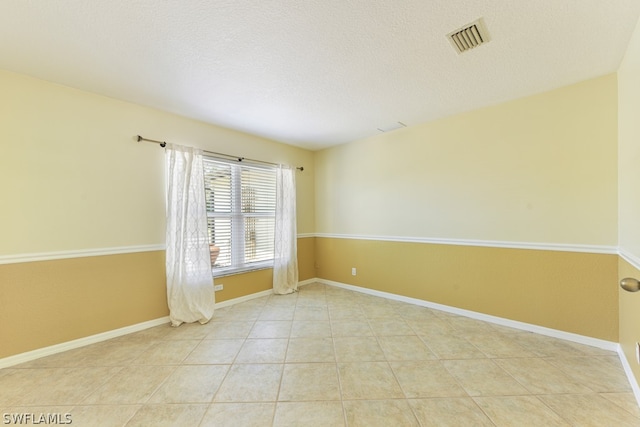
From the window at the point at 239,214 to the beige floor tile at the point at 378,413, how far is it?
237cm

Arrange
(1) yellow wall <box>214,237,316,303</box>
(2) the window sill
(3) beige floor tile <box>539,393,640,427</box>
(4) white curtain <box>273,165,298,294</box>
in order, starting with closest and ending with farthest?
(3) beige floor tile <box>539,393,640,427</box> → (2) the window sill → (1) yellow wall <box>214,237,316,303</box> → (4) white curtain <box>273,165,298,294</box>

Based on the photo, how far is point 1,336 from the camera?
6.52ft

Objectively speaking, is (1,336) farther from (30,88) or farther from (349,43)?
(349,43)

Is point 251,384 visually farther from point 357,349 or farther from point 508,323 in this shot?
point 508,323

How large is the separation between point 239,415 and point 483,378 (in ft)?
5.59

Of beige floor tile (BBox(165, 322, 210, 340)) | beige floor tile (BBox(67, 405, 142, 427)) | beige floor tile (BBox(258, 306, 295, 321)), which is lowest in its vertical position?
beige floor tile (BBox(258, 306, 295, 321))

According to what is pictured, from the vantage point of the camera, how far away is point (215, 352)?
2.22 metres

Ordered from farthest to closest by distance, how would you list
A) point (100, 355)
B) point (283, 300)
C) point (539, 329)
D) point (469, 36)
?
point (283, 300), point (539, 329), point (100, 355), point (469, 36)

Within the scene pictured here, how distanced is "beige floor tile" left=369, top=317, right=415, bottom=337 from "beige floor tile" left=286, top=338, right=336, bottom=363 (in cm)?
55

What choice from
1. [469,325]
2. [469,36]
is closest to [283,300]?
[469,325]

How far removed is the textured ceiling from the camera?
146 centimetres

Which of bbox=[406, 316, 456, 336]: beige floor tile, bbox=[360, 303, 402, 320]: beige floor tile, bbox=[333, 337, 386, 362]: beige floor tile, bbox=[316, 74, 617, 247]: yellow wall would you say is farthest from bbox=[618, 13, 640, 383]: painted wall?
bbox=[360, 303, 402, 320]: beige floor tile

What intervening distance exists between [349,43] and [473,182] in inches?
83.6

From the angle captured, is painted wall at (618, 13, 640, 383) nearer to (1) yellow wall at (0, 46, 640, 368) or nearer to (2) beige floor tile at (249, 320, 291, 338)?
(1) yellow wall at (0, 46, 640, 368)
